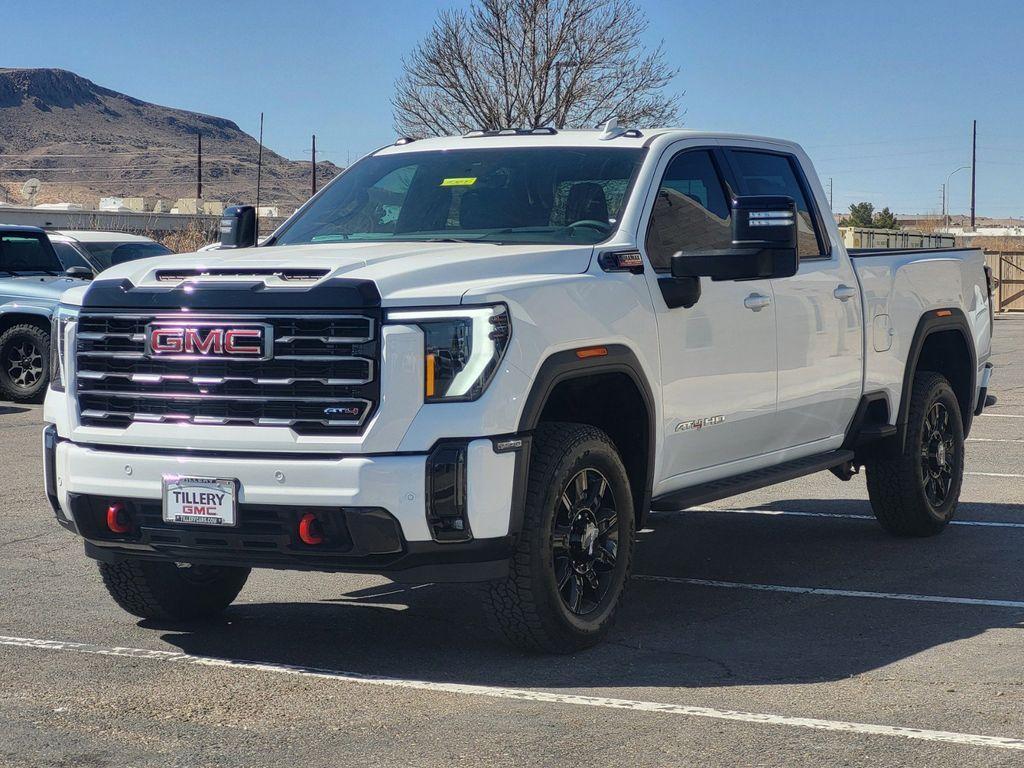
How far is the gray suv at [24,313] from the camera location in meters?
16.2

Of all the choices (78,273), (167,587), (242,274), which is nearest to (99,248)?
(78,273)

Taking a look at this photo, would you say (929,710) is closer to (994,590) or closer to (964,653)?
(964,653)

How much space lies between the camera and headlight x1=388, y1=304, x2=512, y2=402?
5.28 meters

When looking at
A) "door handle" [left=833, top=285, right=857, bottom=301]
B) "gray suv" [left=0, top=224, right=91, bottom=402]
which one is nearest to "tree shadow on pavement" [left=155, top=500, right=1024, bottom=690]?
"door handle" [left=833, top=285, right=857, bottom=301]

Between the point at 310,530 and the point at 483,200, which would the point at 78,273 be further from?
the point at 310,530

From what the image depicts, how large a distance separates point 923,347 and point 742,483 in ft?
8.95

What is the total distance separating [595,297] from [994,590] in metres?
2.71

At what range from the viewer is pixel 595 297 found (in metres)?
5.93

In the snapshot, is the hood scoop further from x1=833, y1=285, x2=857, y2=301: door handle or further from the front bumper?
x1=833, y1=285, x2=857, y2=301: door handle

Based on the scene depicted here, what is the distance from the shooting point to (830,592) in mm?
7273

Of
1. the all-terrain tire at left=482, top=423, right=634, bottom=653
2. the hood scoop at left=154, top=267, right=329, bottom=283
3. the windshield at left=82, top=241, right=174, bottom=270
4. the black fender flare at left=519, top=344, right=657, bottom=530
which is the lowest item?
the all-terrain tire at left=482, top=423, right=634, bottom=653

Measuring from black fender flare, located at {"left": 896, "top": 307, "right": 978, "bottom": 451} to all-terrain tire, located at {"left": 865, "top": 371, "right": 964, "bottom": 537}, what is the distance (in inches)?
3.7

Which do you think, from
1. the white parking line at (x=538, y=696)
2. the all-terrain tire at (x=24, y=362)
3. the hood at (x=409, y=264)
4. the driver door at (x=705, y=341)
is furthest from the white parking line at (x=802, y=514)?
the all-terrain tire at (x=24, y=362)

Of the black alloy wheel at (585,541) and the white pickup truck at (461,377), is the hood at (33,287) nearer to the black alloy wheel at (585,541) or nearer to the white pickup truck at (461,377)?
the white pickup truck at (461,377)
